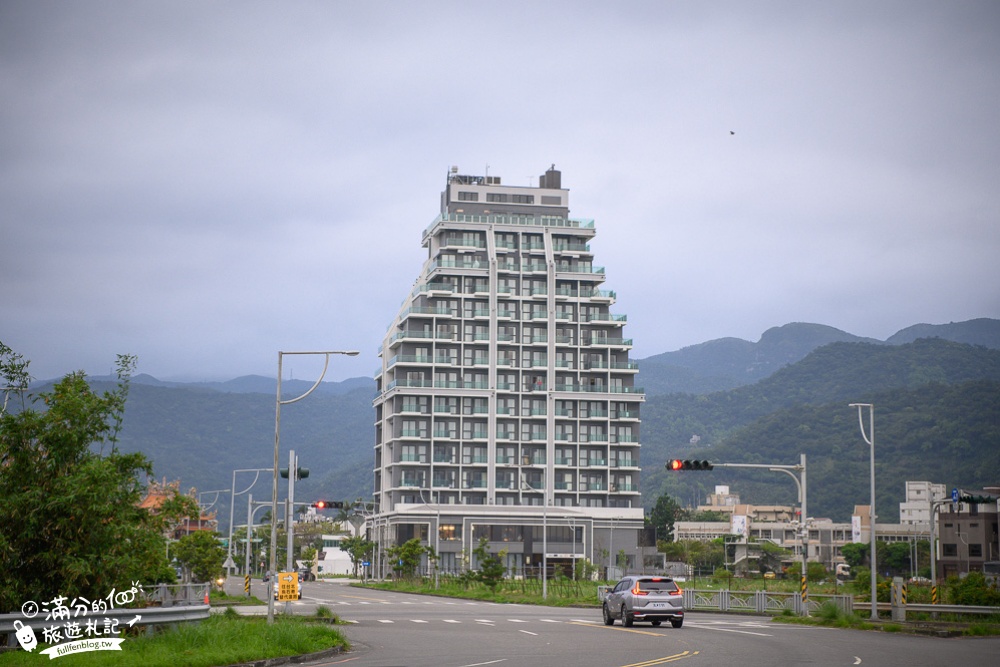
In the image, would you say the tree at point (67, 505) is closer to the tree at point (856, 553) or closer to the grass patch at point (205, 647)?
the grass patch at point (205, 647)

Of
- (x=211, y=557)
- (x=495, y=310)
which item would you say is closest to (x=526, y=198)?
(x=495, y=310)

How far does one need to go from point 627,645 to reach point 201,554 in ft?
165

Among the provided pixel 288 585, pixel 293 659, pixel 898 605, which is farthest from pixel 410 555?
pixel 293 659

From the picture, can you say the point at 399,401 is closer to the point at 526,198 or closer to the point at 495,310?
the point at 495,310

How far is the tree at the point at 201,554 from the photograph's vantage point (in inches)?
2977

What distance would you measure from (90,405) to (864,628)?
83.6ft

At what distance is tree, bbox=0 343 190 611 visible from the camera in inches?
1033

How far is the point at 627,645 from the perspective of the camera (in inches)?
1214

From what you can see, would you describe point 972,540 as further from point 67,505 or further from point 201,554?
point 67,505

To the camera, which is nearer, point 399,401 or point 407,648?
point 407,648

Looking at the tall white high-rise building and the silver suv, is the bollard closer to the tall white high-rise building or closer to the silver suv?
the silver suv

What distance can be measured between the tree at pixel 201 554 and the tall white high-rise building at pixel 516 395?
50.6 metres

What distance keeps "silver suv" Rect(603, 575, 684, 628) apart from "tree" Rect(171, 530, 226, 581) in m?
41.5

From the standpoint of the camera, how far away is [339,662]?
85.6 feet
